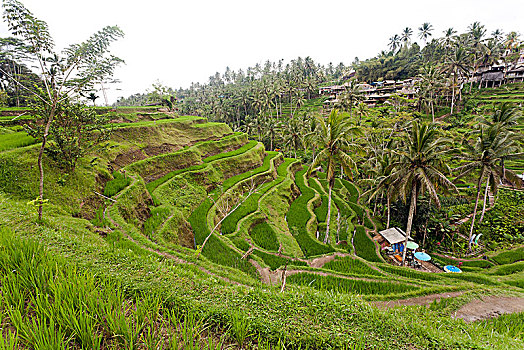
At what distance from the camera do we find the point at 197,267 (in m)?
7.42

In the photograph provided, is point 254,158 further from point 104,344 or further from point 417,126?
point 104,344

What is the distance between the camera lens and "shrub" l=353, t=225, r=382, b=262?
15.9m

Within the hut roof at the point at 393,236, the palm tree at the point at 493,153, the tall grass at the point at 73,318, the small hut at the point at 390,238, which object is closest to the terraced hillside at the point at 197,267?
the tall grass at the point at 73,318

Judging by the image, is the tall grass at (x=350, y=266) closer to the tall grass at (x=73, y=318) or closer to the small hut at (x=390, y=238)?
the small hut at (x=390, y=238)

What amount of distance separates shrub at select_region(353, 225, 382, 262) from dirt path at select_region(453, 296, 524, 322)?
29.1 ft

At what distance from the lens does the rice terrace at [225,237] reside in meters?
2.91

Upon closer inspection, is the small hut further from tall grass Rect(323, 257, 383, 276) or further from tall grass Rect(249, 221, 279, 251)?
tall grass Rect(249, 221, 279, 251)

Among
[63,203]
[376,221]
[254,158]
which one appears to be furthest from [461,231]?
[63,203]

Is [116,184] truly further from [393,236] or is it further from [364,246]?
[393,236]

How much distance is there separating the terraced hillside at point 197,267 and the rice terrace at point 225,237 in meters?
0.04

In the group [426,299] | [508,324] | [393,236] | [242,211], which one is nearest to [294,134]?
[393,236]

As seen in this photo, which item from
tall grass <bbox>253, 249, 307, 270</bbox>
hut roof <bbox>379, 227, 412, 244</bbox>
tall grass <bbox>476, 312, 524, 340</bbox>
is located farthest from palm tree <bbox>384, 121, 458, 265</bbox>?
tall grass <bbox>253, 249, 307, 270</bbox>

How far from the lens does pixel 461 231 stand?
19938 millimetres

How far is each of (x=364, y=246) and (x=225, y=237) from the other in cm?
1146
